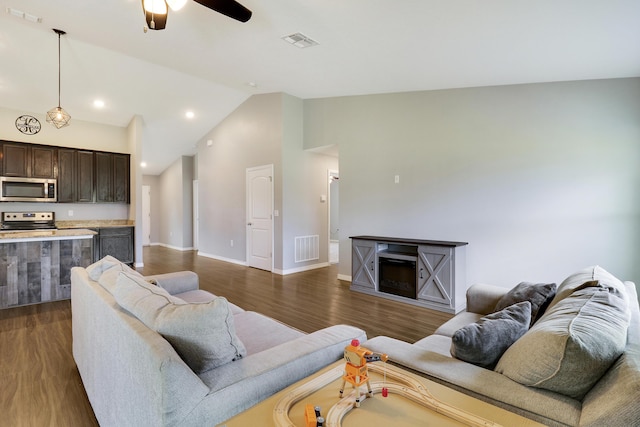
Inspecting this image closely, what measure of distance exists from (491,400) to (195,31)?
13.5 ft

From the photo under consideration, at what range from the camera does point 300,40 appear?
3.48 metres

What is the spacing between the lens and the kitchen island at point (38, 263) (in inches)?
149

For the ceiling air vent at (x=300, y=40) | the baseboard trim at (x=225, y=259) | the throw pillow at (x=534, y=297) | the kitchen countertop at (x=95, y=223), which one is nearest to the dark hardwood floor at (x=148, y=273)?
the baseboard trim at (x=225, y=259)

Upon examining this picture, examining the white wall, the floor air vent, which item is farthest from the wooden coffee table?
the white wall

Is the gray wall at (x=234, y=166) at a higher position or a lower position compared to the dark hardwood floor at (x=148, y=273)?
higher

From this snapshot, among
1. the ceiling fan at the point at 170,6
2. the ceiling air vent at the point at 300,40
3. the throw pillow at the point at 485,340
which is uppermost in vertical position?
the ceiling air vent at the point at 300,40

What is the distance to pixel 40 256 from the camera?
13.0 ft

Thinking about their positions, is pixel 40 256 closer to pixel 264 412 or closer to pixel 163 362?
pixel 163 362

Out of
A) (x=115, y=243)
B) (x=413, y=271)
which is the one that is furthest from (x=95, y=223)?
(x=413, y=271)

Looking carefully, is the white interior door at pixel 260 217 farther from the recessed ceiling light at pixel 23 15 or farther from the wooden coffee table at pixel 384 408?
the wooden coffee table at pixel 384 408

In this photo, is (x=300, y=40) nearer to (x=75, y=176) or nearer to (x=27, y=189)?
(x=75, y=176)

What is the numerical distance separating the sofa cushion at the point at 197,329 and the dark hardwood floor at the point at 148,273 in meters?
1.23

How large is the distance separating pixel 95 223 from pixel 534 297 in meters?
7.39

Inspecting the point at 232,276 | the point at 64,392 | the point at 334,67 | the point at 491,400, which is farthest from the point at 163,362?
the point at 232,276
